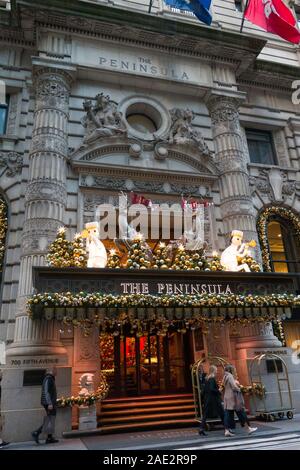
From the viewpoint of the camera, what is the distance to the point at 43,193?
13891 millimetres

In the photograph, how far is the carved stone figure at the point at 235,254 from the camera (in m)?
13.6

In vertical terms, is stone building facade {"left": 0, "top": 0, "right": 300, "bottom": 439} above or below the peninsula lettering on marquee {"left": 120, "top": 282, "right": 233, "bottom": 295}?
above

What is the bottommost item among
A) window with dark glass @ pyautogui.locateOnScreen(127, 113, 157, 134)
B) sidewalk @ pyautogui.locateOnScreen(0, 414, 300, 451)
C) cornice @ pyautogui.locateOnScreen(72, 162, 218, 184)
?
sidewalk @ pyautogui.locateOnScreen(0, 414, 300, 451)

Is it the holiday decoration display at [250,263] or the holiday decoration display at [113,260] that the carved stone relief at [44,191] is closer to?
the holiday decoration display at [113,260]

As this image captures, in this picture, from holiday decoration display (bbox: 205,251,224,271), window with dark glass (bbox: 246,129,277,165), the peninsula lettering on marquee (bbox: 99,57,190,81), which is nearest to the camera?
holiday decoration display (bbox: 205,251,224,271)

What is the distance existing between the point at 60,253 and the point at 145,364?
573 centimetres

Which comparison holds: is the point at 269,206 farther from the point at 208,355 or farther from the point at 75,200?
the point at 75,200

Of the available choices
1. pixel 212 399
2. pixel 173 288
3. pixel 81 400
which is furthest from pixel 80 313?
pixel 212 399

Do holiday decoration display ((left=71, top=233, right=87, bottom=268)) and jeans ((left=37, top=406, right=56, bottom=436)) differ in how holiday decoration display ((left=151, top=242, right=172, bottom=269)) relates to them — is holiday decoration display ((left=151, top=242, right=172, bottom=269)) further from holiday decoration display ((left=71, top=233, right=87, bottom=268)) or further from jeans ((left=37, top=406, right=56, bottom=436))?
jeans ((left=37, top=406, right=56, bottom=436))

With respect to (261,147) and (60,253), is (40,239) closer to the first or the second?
(60,253)

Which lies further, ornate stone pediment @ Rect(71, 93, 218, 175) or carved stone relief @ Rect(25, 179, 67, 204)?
ornate stone pediment @ Rect(71, 93, 218, 175)

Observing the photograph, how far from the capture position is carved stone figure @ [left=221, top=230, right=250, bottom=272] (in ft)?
44.6

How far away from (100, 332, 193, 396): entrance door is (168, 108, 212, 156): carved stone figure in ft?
27.3

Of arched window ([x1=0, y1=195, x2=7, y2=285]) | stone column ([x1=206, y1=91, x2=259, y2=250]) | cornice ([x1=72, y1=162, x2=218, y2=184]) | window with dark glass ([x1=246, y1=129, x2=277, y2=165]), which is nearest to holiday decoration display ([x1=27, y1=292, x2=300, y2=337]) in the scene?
arched window ([x1=0, y1=195, x2=7, y2=285])
